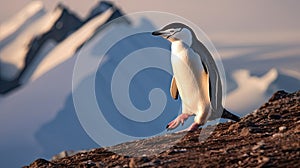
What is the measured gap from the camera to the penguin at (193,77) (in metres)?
5.22

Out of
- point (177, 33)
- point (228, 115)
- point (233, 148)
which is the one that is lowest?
point (233, 148)

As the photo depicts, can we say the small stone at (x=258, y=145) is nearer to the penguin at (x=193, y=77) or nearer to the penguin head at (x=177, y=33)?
the penguin at (x=193, y=77)

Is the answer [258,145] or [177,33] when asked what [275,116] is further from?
[177,33]

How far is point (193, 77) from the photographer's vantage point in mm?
5336

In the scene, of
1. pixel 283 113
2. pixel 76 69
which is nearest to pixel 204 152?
pixel 76 69

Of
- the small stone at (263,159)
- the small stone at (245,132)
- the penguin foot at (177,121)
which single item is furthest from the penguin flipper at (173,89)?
the small stone at (263,159)

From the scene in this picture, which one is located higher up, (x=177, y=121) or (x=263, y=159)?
(x=177, y=121)

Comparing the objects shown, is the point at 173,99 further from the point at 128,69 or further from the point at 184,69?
the point at 128,69

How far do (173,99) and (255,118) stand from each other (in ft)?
4.34

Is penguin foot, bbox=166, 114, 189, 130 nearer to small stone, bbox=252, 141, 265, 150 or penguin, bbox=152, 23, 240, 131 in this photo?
penguin, bbox=152, 23, 240, 131

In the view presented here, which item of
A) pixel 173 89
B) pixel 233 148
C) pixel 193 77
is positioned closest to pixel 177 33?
pixel 193 77

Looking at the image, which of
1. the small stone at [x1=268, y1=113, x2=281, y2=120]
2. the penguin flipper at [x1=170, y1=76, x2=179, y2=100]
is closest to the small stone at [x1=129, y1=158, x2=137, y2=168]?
the penguin flipper at [x1=170, y1=76, x2=179, y2=100]

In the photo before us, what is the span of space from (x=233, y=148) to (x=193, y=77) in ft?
2.18

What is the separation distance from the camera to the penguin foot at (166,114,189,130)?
536cm
